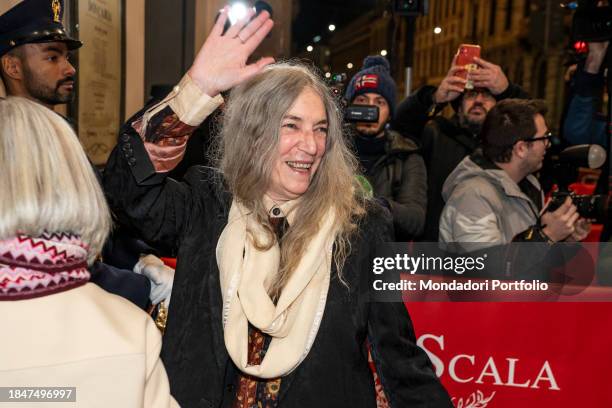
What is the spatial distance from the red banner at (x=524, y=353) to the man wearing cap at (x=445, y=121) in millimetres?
1224

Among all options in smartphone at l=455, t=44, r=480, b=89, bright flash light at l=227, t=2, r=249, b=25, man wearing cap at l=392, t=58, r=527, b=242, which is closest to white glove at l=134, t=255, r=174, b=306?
bright flash light at l=227, t=2, r=249, b=25

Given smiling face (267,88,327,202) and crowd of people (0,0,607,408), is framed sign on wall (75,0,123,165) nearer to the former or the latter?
crowd of people (0,0,607,408)

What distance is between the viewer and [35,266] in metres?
1.21

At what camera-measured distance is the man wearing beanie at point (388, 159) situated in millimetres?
3494

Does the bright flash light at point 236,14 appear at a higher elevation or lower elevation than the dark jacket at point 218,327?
higher

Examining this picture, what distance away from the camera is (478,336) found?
9.23ft

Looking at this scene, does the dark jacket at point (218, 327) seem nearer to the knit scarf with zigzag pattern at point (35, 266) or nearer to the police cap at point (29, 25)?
the knit scarf with zigzag pattern at point (35, 266)

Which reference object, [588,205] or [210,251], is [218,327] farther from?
[588,205]

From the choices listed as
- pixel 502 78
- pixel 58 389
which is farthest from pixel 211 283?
pixel 502 78

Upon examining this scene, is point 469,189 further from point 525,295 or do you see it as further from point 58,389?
point 58,389

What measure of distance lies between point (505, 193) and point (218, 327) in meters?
1.82

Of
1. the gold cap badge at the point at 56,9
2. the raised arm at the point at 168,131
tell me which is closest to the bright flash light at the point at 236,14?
the raised arm at the point at 168,131

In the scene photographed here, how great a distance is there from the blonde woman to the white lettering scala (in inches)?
70.0

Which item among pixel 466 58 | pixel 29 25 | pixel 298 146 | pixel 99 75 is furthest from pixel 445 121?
pixel 29 25
